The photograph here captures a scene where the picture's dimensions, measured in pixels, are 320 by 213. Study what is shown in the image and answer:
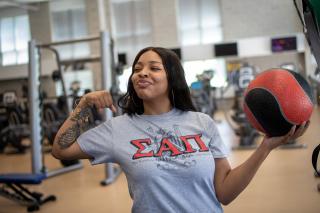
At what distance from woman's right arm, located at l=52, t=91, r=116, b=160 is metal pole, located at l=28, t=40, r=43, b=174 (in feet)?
9.76

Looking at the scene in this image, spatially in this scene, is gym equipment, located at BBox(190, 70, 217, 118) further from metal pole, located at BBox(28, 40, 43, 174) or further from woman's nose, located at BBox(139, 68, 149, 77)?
woman's nose, located at BBox(139, 68, 149, 77)

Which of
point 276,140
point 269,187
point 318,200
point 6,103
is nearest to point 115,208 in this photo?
point 269,187

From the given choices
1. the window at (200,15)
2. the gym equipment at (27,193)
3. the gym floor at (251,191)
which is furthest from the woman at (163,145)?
the gym equipment at (27,193)

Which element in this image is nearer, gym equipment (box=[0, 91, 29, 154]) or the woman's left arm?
the woman's left arm

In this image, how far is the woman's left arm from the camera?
1.10 m

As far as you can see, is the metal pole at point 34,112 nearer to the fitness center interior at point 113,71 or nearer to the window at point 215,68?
the fitness center interior at point 113,71

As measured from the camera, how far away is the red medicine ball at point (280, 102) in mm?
1065

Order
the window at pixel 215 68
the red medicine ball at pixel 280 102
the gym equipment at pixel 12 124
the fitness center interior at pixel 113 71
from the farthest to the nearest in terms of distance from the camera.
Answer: the window at pixel 215 68 < the gym equipment at pixel 12 124 < the fitness center interior at pixel 113 71 < the red medicine ball at pixel 280 102

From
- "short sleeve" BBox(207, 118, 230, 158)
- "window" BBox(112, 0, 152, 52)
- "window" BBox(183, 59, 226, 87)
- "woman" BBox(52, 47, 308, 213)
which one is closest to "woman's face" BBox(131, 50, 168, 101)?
"woman" BBox(52, 47, 308, 213)

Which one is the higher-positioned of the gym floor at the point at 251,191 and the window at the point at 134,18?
the window at the point at 134,18

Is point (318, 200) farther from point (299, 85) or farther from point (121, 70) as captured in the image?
point (121, 70)

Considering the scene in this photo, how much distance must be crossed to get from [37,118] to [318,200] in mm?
3063

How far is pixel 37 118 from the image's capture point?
159 inches

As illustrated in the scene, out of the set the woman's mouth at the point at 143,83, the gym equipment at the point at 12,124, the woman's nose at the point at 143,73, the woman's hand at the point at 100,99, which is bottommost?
the gym equipment at the point at 12,124
